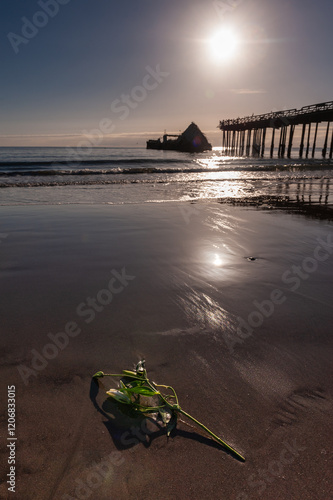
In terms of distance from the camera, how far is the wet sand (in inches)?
54.1

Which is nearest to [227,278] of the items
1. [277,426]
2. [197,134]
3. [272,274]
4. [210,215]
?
[272,274]

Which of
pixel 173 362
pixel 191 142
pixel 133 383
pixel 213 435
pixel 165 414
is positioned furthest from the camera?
Result: pixel 191 142

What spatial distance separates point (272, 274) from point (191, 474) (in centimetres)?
267

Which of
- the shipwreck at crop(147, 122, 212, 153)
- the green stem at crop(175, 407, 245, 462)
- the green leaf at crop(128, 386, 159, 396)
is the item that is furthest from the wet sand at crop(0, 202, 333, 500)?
the shipwreck at crop(147, 122, 212, 153)

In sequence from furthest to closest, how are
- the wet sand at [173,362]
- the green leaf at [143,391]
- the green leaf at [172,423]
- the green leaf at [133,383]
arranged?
the green leaf at [133,383], the green leaf at [143,391], the green leaf at [172,423], the wet sand at [173,362]

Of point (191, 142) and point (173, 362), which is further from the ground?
point (191, 142)

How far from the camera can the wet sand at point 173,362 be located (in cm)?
137

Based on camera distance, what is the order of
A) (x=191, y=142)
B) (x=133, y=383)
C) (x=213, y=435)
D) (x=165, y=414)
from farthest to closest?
(x=191, y=142), (x=133, y=383), (x=165, y=414), (x=213, y=435)

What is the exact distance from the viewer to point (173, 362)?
210cm

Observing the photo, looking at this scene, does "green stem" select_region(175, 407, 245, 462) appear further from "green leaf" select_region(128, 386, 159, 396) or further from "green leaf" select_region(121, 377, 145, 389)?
"green leaf" select_region(121, 377, 145, 389)

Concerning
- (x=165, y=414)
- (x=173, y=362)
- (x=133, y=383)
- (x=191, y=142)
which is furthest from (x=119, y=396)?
(x=191, y=142)

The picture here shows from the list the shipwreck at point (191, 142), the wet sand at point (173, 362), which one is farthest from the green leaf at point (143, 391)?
the shipwreck at point (191, 142)

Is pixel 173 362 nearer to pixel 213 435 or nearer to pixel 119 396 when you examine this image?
pixel 119 396

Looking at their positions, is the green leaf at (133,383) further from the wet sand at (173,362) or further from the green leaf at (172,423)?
the green leaf at (172,423)
